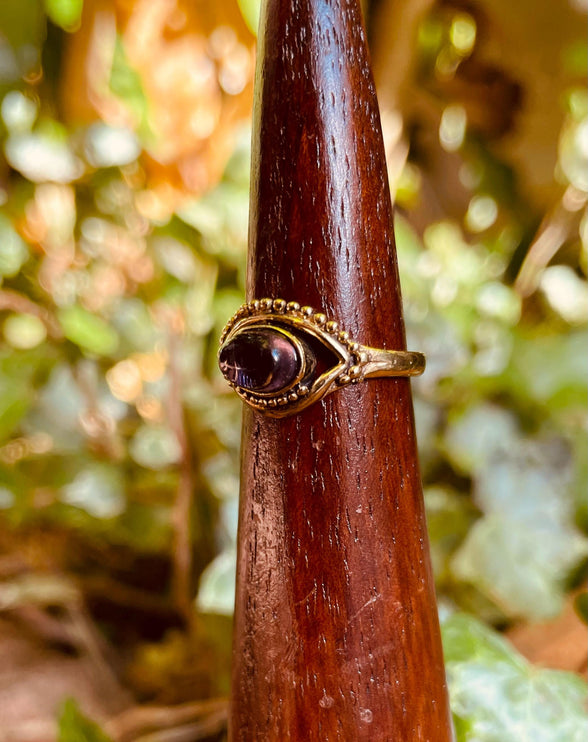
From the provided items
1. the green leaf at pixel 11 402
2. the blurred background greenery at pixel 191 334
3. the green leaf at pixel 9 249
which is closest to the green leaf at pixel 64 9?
the blurred background greenery at pixel 191 334

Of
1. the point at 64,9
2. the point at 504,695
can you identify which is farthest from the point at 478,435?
the point at 64,9

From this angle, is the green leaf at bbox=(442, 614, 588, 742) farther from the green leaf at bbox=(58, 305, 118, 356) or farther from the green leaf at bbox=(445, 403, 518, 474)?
the green leaf at bbox=(58, 305, 118, 356)

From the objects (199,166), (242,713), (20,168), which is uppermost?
(199,166)

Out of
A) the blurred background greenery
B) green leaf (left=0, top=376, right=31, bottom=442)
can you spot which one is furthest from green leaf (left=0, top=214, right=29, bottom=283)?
green leaf (left=0, top=376, right=31, bottom=442)

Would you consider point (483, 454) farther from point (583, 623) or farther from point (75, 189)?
point (75, 189)

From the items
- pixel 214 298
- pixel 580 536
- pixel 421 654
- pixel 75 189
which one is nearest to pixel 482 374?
pixel 580 536

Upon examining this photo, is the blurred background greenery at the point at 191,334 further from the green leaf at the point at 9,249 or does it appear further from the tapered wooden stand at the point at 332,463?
the tapered wooden stand at the point at 332,463

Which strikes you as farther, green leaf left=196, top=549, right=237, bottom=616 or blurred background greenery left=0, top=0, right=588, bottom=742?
blurred background greenery left=0, top=0, right=588, bottom=742
